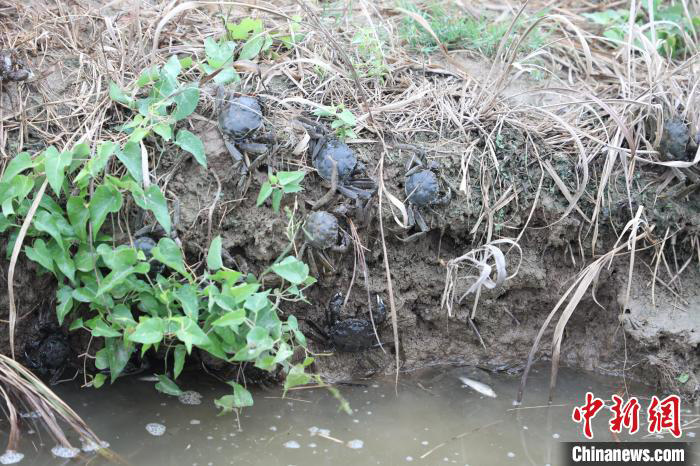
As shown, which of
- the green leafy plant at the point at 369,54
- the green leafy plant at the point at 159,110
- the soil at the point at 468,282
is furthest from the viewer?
the green leafy plant at the point at 369,54

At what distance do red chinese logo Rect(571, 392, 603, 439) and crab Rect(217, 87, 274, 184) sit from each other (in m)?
1.47

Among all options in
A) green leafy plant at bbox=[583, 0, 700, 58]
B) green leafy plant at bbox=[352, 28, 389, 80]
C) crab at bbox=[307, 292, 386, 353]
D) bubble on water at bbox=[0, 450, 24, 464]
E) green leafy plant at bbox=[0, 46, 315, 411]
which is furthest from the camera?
green leafy plant at bbox=[583, 0, 700, 58]

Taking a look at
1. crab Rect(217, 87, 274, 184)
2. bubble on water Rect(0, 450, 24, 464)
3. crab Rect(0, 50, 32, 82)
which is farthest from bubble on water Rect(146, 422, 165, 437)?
crab Rect(0, 50, 32, 82)

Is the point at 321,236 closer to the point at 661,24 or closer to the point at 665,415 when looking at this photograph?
the point at 665,415

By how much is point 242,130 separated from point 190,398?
3.17ft

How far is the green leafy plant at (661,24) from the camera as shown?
12.1 ft

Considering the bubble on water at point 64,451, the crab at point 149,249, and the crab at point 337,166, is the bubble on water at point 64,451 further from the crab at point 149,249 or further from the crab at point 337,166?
the crab at point 337,166

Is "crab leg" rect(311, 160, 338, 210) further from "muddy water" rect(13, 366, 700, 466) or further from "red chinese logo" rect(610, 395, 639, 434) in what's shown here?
"red chinese logo" rect(610, 395, 639, 434)

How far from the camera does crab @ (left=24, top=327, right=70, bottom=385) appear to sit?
8.94 ft

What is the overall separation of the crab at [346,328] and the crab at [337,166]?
39cm

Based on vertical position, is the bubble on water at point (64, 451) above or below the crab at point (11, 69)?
below

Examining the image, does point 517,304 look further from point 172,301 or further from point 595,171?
point 172,301

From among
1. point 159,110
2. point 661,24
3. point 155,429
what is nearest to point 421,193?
point 159,110

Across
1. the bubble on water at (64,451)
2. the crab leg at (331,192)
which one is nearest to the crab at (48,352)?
the bubble on water at (64,451)
